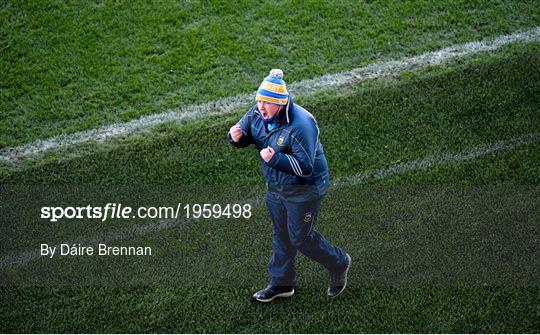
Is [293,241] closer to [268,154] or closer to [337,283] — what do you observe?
[337,283]

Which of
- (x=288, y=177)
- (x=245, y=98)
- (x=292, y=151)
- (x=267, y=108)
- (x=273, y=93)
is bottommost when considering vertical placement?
(x=245, y=98)

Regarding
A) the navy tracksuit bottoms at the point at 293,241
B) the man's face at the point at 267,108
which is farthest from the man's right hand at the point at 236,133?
the navy tracksuit bottoms at the point at 293,241

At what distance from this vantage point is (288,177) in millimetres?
6824

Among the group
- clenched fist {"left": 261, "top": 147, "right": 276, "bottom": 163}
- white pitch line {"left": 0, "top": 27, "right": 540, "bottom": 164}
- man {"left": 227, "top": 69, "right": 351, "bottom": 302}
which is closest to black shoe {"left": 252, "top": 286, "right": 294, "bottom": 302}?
man {"left": 227, "top": 69, "right": 351, "bottom": 302}

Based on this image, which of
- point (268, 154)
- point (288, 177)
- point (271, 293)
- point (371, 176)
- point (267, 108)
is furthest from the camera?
point (371, 176)

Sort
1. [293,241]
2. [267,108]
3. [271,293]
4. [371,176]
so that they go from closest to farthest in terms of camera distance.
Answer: [267,108] < [293,241] < [271,293] < [371,176]

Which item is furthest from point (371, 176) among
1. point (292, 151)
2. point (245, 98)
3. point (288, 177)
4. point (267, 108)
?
point (267, 108)

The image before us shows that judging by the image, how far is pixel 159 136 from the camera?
9352mm

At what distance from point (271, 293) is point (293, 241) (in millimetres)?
589

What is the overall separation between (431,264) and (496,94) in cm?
268

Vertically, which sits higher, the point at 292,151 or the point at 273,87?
the point at 273,87

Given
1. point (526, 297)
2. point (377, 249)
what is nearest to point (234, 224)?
point (377, 249)

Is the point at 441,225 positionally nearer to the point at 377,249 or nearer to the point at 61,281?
the point at 377,249

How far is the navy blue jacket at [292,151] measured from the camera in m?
6.62
